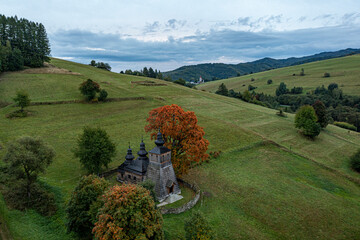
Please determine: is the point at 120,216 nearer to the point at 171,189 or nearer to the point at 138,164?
the point at 171,189

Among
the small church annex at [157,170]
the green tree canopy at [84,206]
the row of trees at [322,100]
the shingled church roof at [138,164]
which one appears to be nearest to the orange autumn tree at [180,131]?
the small church annex at [157,170]

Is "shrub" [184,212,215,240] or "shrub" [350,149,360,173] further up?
"shrub" [184,212,215,240]

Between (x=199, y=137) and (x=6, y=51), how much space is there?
80246mm

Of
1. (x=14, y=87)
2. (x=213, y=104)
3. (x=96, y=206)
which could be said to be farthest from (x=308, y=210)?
(x=14, y=87)

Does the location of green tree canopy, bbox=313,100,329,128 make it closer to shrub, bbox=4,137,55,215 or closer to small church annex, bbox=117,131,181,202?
small church annex, bbox=117,131,181,202

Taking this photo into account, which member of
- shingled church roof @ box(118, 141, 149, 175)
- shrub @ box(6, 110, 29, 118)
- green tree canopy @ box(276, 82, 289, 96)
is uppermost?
shrub @ box(6, 110, 29, 118)

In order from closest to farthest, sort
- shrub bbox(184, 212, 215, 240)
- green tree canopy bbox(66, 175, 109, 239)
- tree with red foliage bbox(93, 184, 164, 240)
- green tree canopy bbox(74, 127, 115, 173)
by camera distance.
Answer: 1. tree with red foliage bbox(93, 184, 164, 240)
2. shrub bbox(184, 212, 215, 240)
3. green tree canopy bbox(66, 175, 109, 239)
4. green tree canopy bbox(74, 127, 115, 173)

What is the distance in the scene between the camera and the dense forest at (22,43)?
244 ft

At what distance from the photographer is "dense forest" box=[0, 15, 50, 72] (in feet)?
244

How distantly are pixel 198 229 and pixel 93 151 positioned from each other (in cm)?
2078

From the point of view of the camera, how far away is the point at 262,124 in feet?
215

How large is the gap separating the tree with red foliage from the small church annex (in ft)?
32.5

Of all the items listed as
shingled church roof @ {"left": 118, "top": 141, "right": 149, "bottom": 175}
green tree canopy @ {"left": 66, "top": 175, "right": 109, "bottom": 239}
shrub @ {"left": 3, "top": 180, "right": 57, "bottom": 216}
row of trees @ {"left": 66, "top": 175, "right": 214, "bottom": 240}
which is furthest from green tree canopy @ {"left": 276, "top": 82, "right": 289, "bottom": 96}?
shrub @ {"left": 3, "top": 180, "right": 57, "bottom": 216}

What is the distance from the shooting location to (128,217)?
17.5 meters
